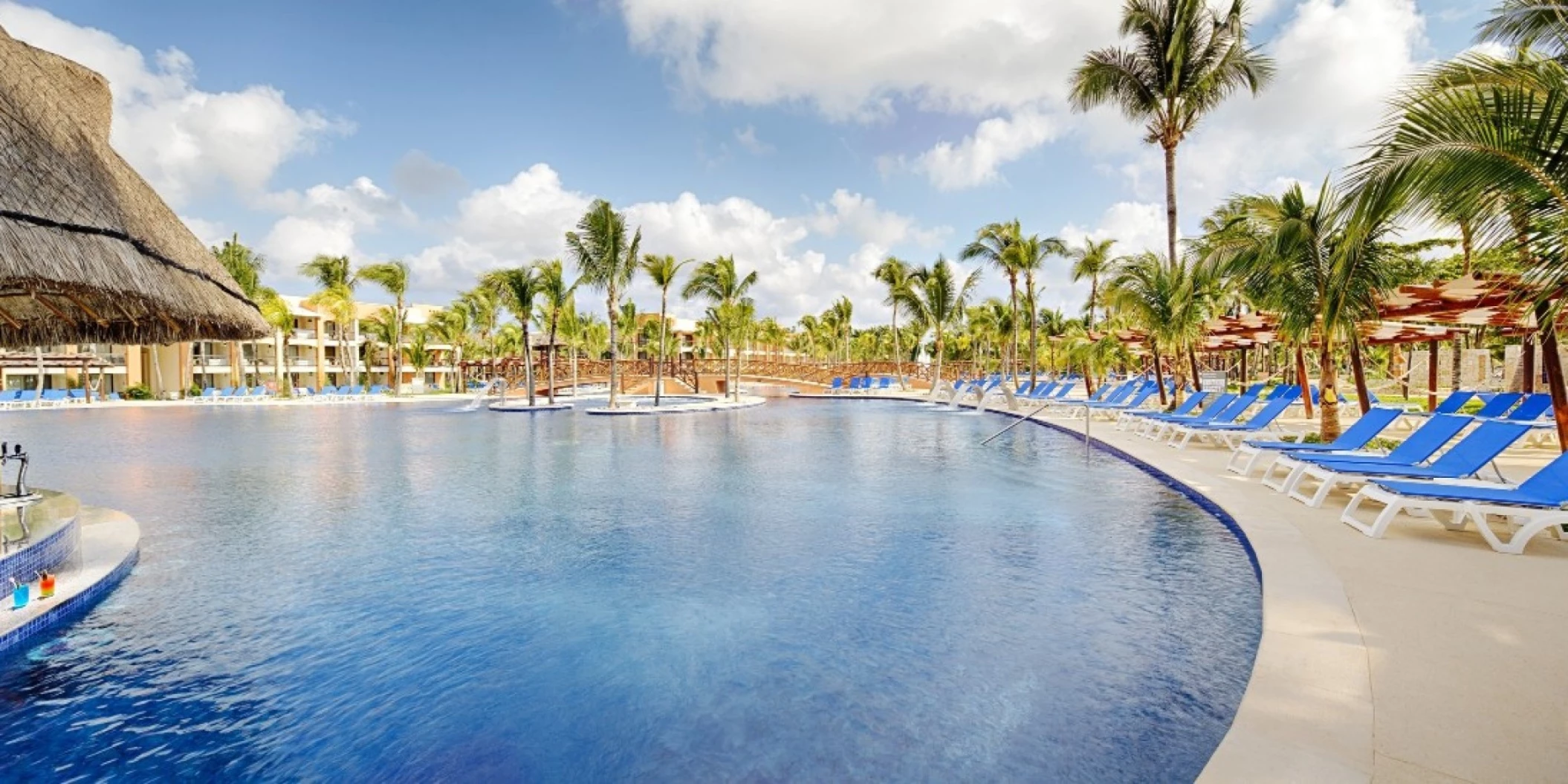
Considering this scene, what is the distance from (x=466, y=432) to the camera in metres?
18.4

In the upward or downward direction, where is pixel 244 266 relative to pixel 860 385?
upward

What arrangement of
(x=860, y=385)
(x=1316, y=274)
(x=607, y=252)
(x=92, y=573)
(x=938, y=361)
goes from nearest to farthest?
(x=92, y=573) < (x=1316, y=274) < (x=607, y=252) < (x=938, y=361) < (x=860, y=385)

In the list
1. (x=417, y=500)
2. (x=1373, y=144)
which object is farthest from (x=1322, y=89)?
(x=417, y=500)

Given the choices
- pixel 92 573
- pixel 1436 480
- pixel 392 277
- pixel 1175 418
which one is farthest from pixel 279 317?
pixel 1436 480

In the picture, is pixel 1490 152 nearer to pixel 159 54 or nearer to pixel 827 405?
pixel 159 54

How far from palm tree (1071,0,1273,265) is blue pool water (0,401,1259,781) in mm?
12107

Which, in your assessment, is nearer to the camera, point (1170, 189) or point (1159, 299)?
point (1159, 299)

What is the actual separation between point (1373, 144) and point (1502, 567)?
9.79ft

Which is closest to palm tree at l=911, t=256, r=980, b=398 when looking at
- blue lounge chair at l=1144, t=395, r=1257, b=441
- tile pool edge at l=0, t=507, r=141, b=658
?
blue lounge chair at l=1144, t=395, r=1257, b=441

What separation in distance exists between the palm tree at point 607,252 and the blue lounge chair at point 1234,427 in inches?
681

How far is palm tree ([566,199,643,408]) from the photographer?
23.9 m

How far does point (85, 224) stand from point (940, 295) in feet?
95.2

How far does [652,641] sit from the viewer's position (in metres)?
4.38

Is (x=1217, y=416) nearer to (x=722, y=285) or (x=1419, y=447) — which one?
(x=1419, y=447)
